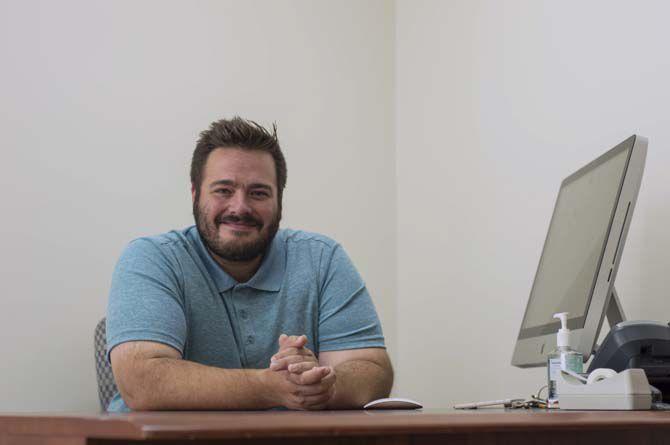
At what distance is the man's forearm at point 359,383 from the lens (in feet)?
5.93

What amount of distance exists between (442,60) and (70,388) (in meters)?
1.85

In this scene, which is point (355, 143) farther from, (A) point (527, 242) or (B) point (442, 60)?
(A) point (527, 242)

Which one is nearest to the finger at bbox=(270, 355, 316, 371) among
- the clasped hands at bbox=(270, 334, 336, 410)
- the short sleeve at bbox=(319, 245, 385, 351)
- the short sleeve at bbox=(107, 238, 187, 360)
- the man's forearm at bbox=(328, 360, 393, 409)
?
the clasped hands at bbox=(270, 334, 336, 410)

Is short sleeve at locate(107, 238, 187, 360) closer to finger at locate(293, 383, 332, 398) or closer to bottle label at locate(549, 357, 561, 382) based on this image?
finger at locate(293, 383, 332, 398)

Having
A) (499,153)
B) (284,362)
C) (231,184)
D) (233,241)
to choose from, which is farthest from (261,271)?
(499,153)

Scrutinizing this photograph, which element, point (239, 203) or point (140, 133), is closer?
point (239, 203)

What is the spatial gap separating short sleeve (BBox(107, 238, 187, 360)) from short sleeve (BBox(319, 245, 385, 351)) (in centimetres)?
37

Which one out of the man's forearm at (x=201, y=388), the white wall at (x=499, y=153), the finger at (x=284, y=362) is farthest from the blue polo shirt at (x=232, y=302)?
the white wall at (x=499, y=153)

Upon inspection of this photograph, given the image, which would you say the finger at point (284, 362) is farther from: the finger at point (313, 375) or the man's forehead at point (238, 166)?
the man's forehead at point (238, 166)

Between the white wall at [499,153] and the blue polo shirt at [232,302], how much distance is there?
0.83 m

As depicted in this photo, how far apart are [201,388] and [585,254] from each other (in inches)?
35.1

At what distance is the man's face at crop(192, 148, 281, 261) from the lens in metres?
2.08

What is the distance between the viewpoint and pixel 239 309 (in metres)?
2.03

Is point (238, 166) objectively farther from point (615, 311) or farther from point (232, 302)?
point (615, 311)
